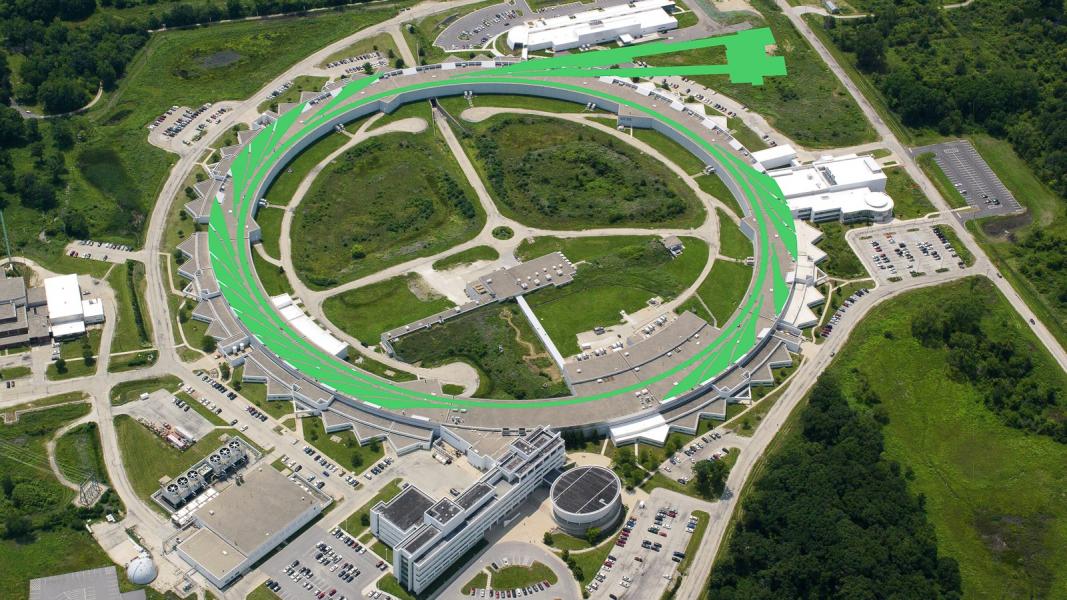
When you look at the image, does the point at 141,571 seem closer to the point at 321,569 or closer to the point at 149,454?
the point at 149,454

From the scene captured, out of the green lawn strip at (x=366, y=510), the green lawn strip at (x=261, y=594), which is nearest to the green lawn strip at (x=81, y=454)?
the green lawn strip at (x=261, y=594)

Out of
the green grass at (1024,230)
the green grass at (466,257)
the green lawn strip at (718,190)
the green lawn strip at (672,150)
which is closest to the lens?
the green grass at (1024,230)

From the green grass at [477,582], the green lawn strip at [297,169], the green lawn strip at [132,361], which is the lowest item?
A: the green grass at [477,582]

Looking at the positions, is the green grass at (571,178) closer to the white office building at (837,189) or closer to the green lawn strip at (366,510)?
the white office building at (837,189)

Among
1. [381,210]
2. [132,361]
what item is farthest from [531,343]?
[132,361]

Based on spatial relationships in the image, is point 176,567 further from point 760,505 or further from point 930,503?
point 930,503
